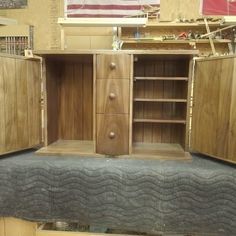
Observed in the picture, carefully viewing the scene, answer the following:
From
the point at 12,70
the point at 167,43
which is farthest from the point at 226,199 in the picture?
the point at 167,43

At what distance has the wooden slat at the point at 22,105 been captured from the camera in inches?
54.0

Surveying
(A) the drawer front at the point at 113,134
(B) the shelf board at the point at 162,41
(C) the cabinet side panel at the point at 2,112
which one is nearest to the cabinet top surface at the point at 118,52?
(C) the cabinet side panel at the point at 2,112

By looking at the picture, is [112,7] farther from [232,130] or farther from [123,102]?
[232,130]

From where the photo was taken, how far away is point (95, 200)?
121 cm

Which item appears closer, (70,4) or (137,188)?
(137,188)

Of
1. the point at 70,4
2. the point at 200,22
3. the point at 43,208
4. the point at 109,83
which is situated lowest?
the point at 43,208

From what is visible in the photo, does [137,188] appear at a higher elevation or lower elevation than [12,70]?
lower

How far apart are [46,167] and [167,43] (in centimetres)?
237

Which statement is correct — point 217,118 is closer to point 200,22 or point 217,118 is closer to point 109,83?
point 109,83

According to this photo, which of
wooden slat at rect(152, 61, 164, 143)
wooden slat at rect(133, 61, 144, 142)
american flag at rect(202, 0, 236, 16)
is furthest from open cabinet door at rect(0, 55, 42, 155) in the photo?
american flag at rect(202, 0, 236, 16)

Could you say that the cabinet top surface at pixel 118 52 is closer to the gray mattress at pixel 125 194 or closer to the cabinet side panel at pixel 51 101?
the cabinet side panel at pixel 51 101

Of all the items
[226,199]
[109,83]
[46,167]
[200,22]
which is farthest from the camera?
[200,22]

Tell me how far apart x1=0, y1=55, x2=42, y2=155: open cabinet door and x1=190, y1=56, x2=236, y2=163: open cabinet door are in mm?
914

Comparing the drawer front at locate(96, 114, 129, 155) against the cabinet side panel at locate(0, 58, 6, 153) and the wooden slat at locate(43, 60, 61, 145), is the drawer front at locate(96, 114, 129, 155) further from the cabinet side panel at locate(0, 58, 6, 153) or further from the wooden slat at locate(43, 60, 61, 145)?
the cabinet side panel at locate(0, 58, 6, 153)
